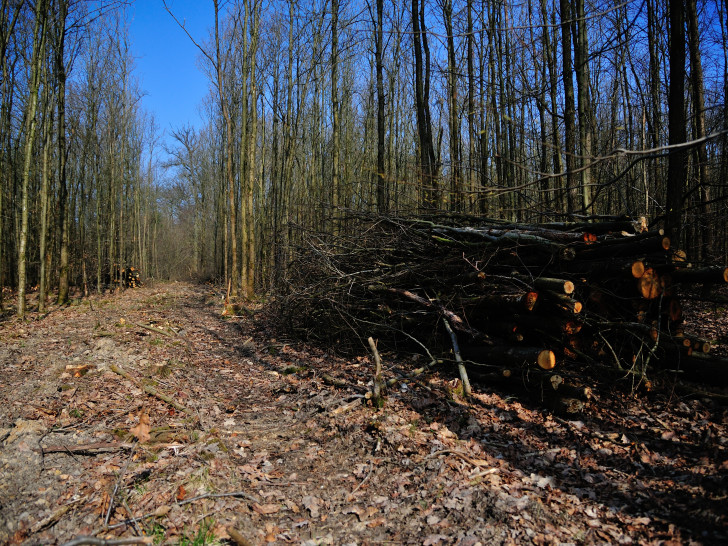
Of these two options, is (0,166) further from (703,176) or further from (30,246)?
(703,176)

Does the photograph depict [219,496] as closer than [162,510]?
No

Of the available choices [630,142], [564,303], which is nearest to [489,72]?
[630,142]

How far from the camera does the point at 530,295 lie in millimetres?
5035

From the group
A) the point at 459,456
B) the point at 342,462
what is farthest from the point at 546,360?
the point at 342,462

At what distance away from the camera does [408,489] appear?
11.4 feet

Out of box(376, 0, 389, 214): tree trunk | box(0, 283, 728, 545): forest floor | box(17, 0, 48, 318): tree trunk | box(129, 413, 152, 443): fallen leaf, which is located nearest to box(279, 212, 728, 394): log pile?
box(0, 283, 728, 545): forest floor

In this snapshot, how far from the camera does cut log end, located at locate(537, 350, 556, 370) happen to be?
4660mm

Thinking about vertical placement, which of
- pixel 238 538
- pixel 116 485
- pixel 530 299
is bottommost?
pixel 238 538

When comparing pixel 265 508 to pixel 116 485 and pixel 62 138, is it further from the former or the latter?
pixel 62 138

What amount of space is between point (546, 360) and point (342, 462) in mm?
2508

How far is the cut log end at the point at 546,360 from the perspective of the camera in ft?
15.3

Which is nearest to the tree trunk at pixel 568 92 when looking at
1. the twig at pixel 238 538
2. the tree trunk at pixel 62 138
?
the twig at pixel 238 538

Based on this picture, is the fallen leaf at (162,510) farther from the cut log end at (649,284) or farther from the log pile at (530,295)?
the cut log end at (649,284)

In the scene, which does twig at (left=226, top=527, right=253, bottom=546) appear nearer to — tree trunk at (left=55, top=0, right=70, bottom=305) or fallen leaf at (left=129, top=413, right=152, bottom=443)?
fallen leaf at (left=129, top=413, right=152, bottom=443)
